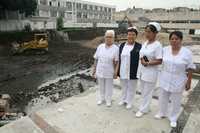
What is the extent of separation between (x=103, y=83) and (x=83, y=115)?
77cm

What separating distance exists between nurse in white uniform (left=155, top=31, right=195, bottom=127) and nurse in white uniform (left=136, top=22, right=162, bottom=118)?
126mm

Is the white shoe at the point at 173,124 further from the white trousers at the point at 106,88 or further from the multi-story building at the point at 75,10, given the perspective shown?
the multi-story building at the point at 75,10

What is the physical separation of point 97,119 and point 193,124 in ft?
5.56

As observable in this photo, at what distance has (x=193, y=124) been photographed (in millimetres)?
3842

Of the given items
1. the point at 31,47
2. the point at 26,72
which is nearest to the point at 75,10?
the point at 31,47

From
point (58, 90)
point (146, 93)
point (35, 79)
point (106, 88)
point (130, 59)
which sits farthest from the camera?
point (35, 79)

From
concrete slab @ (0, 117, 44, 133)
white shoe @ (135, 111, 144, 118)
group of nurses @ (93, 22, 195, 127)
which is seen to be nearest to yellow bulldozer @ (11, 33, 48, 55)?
group of nurses @ (93, 22, 195, 127)

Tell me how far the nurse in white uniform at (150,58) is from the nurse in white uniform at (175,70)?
0.13 metres

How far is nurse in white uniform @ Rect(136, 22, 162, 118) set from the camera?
367 cm

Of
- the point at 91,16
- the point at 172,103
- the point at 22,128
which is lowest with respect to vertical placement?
the point at 22,128

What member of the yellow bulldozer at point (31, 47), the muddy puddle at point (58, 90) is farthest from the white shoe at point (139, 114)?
the yellow bulldozer at point (31, 47)

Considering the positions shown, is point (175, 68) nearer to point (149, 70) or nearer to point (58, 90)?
point (149, 70)

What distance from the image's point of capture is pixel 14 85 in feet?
34.0

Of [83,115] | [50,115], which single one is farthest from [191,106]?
[50,115]
